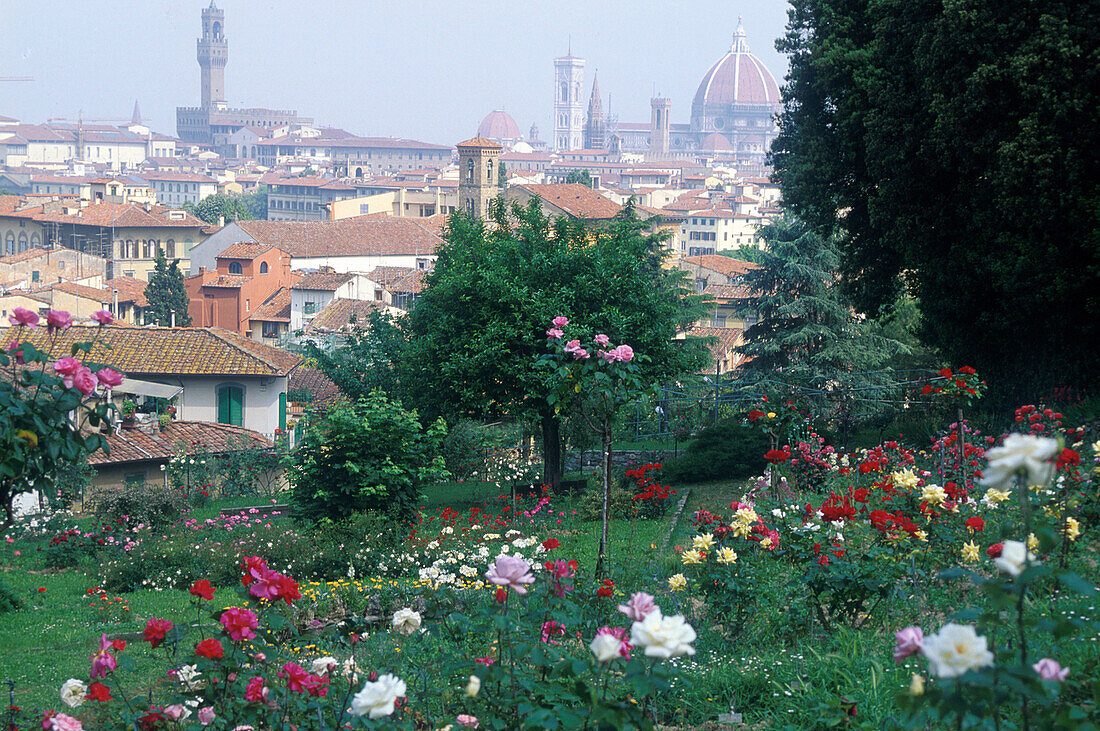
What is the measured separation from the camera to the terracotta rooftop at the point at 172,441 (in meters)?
20.8

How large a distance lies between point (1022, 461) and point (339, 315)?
44913 millimetres

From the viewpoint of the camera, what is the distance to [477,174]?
7669cm

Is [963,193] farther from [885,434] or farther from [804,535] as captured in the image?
[804,535]

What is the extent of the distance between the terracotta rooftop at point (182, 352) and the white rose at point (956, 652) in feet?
82.5

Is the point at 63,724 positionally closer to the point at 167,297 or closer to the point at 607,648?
the point at 607,648

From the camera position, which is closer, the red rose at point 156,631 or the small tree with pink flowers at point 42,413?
the red rose at point 156,631

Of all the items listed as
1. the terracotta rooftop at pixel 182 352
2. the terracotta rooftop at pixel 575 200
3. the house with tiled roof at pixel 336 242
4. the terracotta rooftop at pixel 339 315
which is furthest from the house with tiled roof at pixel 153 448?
the terracotta rooftop at pixel 575 200

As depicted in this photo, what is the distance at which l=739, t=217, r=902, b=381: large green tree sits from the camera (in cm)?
2636

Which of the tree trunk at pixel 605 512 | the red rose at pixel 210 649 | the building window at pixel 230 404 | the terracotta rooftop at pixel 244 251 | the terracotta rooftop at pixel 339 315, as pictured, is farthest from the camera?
the terracotta rooftop at pixel 244 251

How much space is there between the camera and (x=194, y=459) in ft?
68.2

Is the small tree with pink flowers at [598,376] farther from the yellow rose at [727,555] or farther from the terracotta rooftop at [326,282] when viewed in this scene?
the terracotta rooftop at [326,282]

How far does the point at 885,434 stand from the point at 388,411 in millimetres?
7921

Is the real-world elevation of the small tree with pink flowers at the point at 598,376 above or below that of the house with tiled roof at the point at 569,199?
below

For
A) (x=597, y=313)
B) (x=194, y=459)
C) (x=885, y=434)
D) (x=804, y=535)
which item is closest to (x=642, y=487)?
(x=804, y=535)
